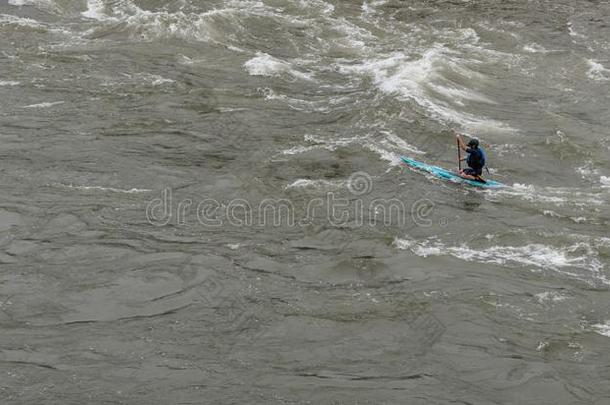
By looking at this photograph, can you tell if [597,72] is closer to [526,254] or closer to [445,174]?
[445,174]

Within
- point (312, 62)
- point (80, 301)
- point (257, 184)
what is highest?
point (312, 62)

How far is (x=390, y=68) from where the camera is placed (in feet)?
76.2

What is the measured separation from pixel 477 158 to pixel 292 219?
4.25m

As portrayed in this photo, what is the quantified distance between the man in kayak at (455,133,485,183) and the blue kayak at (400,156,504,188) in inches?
3.5

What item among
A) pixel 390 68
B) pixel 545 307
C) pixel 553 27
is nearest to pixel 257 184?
pixel 545 307

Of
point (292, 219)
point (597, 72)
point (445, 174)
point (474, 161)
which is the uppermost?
point (597, 72)

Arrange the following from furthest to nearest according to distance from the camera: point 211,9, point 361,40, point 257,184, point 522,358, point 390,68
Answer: point 211,9 → point 361,40 → point 390,68 → point 257,184 → point 522,358

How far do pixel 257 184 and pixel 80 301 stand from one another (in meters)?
5.05

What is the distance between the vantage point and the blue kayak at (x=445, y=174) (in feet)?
54.7

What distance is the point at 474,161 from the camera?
16484mm

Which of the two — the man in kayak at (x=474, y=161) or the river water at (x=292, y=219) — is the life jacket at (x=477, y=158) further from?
the river water at (x=292, y=219)

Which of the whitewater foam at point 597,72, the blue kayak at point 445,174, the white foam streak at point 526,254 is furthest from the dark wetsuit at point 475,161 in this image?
the whitewater foam at point 597,72

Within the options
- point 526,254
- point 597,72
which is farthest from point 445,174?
point 597,72

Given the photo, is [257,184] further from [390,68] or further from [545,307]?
[390,68]
